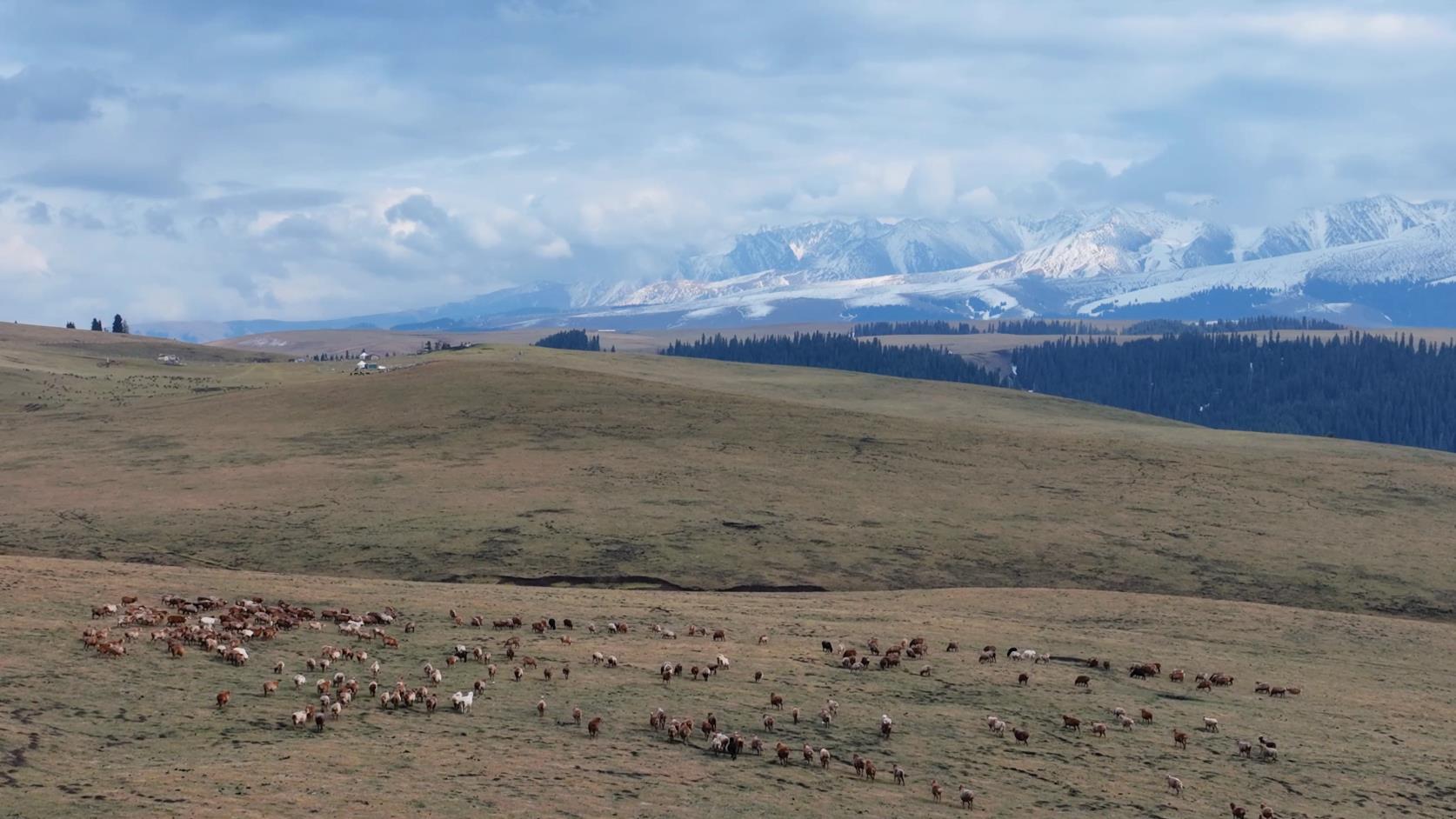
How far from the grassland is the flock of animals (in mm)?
21154

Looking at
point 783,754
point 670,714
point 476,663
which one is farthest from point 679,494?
point 783,754

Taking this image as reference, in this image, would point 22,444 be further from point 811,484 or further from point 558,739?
point 558,739

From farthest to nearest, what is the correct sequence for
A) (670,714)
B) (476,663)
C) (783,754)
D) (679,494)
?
(679,494) < (476,663) < (670,714) < (783,754)

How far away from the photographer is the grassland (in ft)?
244

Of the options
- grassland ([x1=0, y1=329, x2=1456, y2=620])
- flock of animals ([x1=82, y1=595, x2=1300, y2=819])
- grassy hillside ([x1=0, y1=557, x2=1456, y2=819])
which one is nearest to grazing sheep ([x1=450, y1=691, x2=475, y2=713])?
flock of animals ([x1=82, y1=595, x2=1300, y2=819])

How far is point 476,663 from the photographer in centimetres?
4275

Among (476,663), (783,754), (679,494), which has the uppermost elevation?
(679,494)

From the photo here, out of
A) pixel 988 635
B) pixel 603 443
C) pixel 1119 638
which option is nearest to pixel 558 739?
pixel 988 635

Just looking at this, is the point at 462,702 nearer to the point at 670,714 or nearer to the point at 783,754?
the point at 670,714

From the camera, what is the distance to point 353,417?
115 m

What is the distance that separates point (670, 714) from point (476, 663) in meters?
7.58

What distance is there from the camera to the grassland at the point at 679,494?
7425 cm

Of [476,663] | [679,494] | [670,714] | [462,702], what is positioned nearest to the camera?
[462,702]

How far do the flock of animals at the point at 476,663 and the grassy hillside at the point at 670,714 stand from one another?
0.36m
